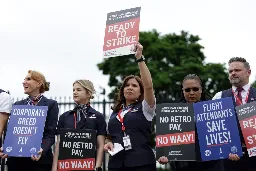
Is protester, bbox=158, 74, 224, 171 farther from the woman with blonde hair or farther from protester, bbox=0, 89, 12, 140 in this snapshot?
protester, bbox=0, 89, 12, 140

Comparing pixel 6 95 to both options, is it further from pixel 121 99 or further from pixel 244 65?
pixel 244 65

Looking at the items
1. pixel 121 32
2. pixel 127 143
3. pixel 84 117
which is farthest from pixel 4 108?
pixel 121 32

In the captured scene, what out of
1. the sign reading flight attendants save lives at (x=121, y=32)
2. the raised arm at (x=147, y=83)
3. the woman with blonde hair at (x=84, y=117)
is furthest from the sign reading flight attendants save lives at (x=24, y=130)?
the raised arm at (x=147, y=83)

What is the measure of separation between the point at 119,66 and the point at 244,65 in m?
19.5

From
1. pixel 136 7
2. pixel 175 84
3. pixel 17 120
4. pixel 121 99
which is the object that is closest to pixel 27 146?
pixel 17 120

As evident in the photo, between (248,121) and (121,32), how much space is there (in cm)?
194

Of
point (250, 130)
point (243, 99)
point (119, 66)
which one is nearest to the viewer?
point (250, 130)

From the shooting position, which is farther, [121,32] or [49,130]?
[121,32]

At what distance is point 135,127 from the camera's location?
501cm

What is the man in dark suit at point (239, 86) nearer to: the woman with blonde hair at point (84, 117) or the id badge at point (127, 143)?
the id badge at point (127, 143)

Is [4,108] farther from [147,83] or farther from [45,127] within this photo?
[147,83]

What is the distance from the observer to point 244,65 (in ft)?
17.5

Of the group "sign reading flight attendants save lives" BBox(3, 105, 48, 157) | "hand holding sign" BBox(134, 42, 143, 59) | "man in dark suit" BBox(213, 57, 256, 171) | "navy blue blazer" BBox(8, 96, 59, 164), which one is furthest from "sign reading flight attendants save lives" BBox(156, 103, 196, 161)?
"sign reading flight attendants save lives" BBox(3, 105, 48, 157)

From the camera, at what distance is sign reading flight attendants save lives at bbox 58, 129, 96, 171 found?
5137 mm
